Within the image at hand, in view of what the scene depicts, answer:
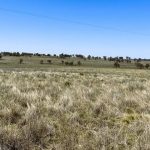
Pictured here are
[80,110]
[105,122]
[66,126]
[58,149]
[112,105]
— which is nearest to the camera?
[58,149]

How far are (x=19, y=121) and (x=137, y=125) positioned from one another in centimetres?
255

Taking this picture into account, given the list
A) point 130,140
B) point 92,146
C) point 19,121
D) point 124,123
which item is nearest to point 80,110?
point 124,123

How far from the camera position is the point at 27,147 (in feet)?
18.2

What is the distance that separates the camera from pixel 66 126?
7.20 meters

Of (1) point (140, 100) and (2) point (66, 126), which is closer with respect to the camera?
(2) point (66, 126)

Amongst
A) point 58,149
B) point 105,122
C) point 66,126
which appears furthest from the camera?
point 105,122

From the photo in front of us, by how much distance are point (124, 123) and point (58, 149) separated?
2.91 m

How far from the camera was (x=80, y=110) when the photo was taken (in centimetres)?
928

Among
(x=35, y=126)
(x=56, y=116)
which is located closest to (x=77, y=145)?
(x=35, y=126)

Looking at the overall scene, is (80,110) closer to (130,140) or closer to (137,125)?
(137,125)

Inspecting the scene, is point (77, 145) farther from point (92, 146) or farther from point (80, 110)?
point (80, 110)

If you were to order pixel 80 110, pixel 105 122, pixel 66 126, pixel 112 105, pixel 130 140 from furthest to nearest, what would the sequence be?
pixel 112 105 < pixel 80 110 < pixel 105 122 < pixel 66 126 < pixel 130 140

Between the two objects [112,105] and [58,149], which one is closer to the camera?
[58,149]

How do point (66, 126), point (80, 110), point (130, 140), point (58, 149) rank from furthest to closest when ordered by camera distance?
point (80, 110), point (66, 126), point (130, 140), point (58, 149)
